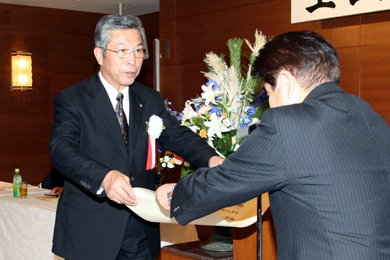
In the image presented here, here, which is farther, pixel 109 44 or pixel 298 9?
pixel 298 9

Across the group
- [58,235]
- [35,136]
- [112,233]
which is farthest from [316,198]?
[35,136]

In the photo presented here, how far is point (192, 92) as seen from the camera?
669 cm

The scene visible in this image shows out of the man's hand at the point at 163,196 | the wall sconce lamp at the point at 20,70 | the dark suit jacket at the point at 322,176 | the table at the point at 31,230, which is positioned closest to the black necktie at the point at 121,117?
the man's hand at the point at 163,196

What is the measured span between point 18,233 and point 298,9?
127 inches

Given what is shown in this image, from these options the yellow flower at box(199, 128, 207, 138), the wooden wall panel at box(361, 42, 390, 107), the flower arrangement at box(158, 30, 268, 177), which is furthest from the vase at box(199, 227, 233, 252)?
the wooden wall panel at box(361, 42, 390, 107)

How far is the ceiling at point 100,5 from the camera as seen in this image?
838 centimetres

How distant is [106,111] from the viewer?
2.42m

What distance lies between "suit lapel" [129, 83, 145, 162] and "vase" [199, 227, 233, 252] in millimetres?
935

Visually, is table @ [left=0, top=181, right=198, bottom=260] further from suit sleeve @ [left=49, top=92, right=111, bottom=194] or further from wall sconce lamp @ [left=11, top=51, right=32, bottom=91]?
wall sconce lamp @ [left=11, top=51, right=32, bottom=91]

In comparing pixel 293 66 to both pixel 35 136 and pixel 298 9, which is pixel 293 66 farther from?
pixel 35 136

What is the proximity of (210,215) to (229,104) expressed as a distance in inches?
34.4

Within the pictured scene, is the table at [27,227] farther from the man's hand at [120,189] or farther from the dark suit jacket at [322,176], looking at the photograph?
the dark suit jacket at [322,176]

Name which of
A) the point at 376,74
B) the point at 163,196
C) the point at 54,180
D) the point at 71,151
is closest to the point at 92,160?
the point at 71,151

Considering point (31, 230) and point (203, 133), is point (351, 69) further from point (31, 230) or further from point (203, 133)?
point (31, 230)
